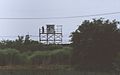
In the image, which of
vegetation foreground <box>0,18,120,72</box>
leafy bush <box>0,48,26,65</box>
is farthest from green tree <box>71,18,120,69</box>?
leafy bush <box>0,48,26,65</box>

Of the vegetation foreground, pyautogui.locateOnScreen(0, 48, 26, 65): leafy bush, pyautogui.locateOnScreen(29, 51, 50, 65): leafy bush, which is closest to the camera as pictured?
the vegetation foreground

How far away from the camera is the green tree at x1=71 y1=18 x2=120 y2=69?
38.6 metres

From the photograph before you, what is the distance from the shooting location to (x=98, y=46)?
3878cm

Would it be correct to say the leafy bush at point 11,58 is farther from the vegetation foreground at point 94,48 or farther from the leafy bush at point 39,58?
the vegetation foreground at point 94,48

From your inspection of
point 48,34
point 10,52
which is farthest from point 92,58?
point 48,34

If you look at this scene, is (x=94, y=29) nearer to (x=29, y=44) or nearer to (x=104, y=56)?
(x=104, y=56)

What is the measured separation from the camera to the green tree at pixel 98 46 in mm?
38594

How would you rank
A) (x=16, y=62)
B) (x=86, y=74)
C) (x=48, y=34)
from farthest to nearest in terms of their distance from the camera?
(x=48, y=34) → (x=16, y=62) → (x=86, y=74)

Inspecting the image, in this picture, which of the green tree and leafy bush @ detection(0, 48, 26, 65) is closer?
the green tree

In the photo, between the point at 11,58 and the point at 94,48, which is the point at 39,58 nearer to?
the point at 11,58

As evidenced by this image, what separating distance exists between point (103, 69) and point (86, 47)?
2570 millimetres

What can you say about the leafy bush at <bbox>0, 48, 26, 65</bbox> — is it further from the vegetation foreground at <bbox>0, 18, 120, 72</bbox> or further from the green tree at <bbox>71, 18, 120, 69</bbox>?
the green tree at <bbox>71, 18, 120, 69</bbox>

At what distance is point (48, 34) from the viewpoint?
216ft

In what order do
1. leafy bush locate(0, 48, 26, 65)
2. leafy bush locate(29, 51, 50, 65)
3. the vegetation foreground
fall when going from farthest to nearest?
1. leafy bush locate(29, 51, 50, 65)
2. leafy bush locate(0, 48, 26, 65)
3. the vegetation foreground
